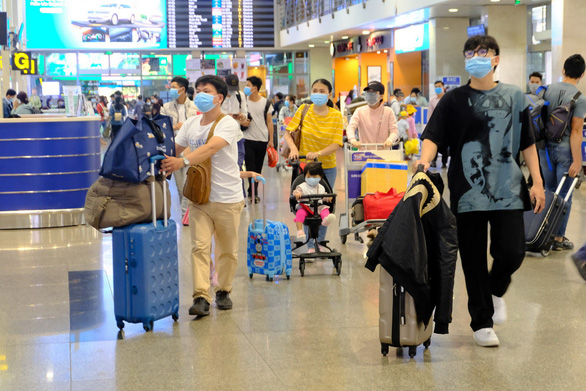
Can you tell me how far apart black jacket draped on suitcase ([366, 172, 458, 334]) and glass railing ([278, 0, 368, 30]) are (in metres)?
21.5

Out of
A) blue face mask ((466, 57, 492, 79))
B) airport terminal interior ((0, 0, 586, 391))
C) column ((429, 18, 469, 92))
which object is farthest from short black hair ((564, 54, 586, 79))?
column ((429, 18, 469, 92))

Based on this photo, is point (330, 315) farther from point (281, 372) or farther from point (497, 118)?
point (497, 118)

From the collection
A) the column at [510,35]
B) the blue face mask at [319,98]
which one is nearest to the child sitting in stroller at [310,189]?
the blue face mask at [319,98]

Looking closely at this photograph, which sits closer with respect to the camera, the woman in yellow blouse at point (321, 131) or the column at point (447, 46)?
the woman in yellow blouse at point (321, 131)

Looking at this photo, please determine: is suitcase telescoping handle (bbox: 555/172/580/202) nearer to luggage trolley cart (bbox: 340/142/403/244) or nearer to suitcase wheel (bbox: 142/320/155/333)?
luggage trolley cart (bbox: 340/142/403/244)

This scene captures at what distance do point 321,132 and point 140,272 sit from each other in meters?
2.93

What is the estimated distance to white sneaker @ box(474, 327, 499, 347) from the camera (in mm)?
4871

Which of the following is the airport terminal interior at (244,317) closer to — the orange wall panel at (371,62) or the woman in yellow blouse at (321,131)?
the woman in yellow blouse at (321,131)

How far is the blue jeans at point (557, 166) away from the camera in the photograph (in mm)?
7867

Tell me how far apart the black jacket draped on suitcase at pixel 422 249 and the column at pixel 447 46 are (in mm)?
19320

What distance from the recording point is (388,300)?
4.62 metres

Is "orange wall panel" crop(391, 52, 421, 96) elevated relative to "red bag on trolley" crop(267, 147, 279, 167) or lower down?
elevated

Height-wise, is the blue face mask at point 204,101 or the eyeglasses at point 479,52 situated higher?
the eyeglasses at point 479,52

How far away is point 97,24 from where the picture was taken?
3438cm
